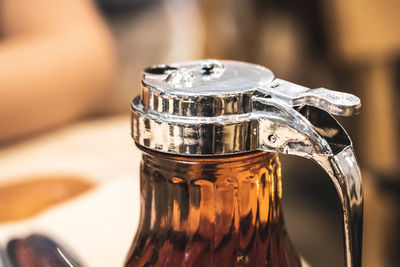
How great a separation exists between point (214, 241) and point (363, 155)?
0.88m

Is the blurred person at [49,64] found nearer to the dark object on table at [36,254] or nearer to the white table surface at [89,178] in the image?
the white table surface at [89,178]

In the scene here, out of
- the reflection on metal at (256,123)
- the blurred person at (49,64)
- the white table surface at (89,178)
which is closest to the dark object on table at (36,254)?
the white table surface at (89,178)

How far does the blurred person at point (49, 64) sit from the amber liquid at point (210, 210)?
0.36 meters

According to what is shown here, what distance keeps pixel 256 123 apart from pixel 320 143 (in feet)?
0.10

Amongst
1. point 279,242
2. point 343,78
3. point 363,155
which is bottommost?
point 363,155

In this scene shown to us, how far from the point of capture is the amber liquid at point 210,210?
0.87 ft

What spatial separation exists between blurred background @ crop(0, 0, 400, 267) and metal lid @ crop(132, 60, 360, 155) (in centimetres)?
17

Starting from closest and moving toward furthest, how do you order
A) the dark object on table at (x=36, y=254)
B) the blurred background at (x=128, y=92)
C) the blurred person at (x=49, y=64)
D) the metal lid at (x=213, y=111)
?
1. the metal lid at (x=213, y=111)
2. the dark object on table at (x=36, y=254)
3. the blurred background at (x=128, y=92)
4. the blurred person at (x=49, y=64)

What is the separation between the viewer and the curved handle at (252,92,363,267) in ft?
0.80

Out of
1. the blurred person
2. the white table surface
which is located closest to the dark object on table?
the white table surface

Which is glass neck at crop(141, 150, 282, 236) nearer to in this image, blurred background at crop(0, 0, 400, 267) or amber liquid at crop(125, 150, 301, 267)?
amber liquid at crop(125, 150, 301, 267)

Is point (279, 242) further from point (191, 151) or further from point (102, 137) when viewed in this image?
point (102, 137)

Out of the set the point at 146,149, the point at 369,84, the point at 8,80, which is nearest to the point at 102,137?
the point at 8,80

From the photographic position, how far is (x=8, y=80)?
0.59 metres
